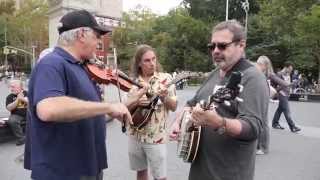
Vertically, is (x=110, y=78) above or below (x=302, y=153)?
above

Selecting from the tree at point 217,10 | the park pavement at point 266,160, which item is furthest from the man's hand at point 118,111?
the tree at point 217,10

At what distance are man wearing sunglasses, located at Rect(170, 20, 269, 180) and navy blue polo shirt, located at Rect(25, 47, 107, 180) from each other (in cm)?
69

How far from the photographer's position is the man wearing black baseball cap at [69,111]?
2.76 m

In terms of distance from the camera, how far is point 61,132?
9.68 ft

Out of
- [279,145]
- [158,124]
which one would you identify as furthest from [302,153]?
[158,124]

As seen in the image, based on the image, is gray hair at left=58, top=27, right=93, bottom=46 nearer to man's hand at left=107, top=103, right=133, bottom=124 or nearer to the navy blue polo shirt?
the navy blue polo shirt

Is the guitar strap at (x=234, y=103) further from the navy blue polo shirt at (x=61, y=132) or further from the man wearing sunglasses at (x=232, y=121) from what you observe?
the navy blue polo shirt at (x=61, y=132)

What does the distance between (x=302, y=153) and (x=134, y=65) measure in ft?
17.1

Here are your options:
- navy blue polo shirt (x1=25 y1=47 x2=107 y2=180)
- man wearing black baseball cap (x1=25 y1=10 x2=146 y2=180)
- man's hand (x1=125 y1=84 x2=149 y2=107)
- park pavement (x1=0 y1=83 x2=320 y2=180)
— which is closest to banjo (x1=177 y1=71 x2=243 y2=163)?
man wearing black baseball cap (x1=25 y1=10 x2=146 y2=180)

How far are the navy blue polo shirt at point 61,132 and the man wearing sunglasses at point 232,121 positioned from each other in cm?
69

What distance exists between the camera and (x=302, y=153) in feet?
30.1

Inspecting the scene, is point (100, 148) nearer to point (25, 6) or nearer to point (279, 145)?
point (279, 145)

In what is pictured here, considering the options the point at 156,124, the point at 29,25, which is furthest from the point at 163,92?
the point at 29,25

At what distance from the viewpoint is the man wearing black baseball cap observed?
2756mm
